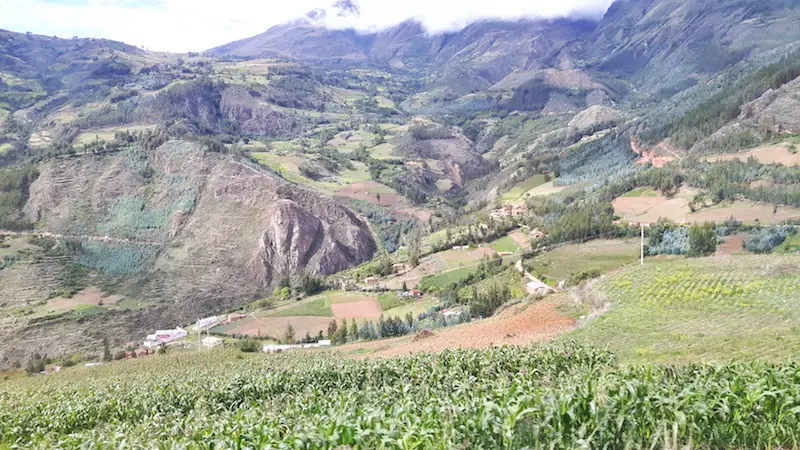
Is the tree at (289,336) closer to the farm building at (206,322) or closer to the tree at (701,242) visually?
the farm building at (206,322)

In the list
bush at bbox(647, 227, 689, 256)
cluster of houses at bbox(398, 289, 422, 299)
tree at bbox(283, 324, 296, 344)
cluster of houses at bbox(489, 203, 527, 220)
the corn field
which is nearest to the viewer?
the corn field

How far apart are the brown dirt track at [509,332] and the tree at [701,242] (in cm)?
3349

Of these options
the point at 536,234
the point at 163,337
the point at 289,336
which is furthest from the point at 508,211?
the point at 163,337

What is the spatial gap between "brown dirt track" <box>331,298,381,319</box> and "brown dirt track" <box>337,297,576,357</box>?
3121 cm

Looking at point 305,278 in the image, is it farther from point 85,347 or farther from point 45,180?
point 45,180

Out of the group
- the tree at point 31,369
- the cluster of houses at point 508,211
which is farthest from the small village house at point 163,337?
the cluster of houses at point 508,211

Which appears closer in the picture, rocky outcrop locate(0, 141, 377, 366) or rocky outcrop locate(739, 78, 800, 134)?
rocky outcrop locate(0, 141, 377, 366)

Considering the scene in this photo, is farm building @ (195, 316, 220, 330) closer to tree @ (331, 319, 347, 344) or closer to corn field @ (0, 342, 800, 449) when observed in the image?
tree @ (331, 319, 347, 344)

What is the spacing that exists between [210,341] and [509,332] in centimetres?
4532

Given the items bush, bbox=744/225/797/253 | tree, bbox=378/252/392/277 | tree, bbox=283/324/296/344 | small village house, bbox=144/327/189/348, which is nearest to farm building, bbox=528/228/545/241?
tree, bbox=378/252/392/277

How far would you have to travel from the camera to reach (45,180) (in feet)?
359

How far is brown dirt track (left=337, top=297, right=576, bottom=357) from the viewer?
3072 cm

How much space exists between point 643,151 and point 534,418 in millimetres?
135723

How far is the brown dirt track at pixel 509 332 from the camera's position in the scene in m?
30.7
